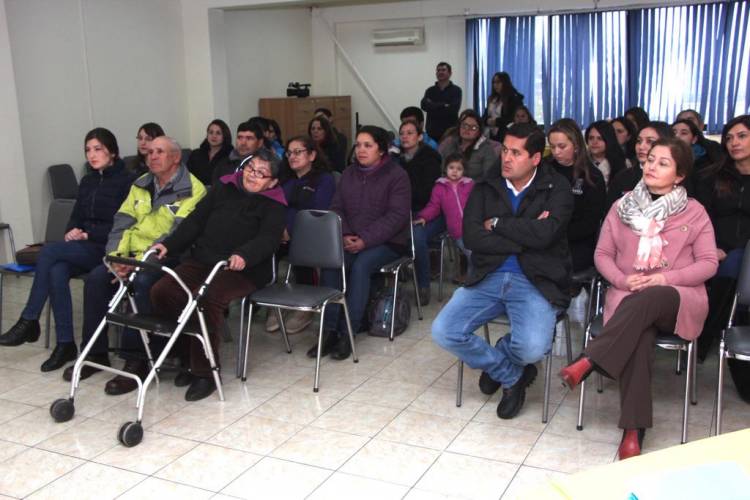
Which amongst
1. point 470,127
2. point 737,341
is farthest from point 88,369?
point 470,127

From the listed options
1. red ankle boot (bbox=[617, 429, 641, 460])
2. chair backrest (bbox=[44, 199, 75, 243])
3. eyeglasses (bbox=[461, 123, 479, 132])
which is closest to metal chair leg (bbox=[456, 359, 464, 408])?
red ankle boot (bbox=[617, 429, 641, 460])

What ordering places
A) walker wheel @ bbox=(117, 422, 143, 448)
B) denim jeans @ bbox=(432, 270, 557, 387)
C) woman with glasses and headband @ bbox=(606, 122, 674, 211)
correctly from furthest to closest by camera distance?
1. woman with glasses and headband @ bbox=(606, 122, 674, 211)
2. denim jeans @ bbox=(432, 270, 557, 387)
3. walker wheel @ bbox=(117, 422, 143, 448)

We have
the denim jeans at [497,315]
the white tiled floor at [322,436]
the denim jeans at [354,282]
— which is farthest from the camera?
the denim jeans at [354,282]

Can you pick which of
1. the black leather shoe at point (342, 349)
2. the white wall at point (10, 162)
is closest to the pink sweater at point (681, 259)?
the black leather shoe at point (342, 349)

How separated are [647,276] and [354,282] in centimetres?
174

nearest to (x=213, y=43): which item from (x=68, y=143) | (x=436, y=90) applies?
(x=68, y=143)

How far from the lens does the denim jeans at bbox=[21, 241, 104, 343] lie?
409cm

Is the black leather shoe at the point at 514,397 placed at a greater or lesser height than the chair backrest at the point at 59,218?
lesser

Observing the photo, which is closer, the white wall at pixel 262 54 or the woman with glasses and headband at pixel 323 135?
the woman with glasses and headband at pixel 323 135

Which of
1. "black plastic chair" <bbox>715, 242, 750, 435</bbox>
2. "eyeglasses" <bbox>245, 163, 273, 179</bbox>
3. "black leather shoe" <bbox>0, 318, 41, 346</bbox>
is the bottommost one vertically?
"black leather shoe" <bbox>0, 318, 41, 346</bbox>

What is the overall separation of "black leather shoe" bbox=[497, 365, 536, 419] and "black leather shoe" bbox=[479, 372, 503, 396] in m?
0.18

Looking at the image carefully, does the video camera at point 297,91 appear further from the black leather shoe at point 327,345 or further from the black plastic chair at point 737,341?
the black plastic chair at point 737,341

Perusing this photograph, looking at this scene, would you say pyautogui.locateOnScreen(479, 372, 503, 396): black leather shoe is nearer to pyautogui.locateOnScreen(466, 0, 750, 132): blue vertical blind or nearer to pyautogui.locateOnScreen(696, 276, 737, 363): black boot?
pyautogui.locateOnScreen(696, 276, 737, 363): black boot

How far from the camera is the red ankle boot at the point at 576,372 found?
2.87 m
